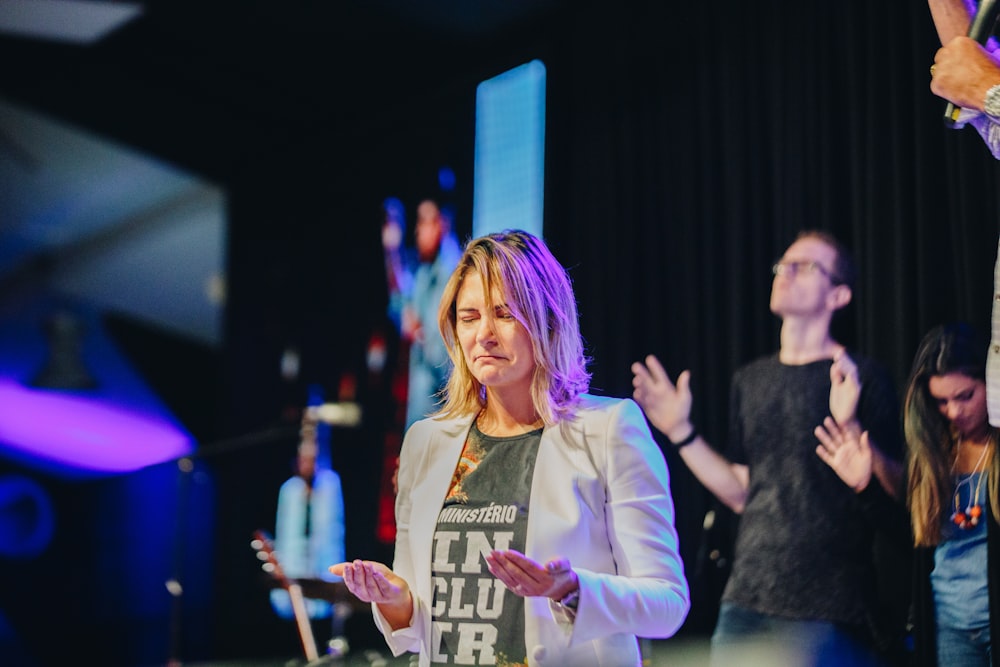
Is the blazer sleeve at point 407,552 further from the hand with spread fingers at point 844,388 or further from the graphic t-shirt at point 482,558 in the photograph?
the hand with spread fingers at point 844,388

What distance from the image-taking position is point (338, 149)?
5.71 meters

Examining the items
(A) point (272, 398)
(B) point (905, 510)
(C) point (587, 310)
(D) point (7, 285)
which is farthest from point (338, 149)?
(B) point (905, 510)

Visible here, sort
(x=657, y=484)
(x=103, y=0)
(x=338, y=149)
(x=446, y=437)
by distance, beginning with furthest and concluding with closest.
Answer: (x=338, y=149) → (x=103, y=0) → (x=446, y=437) → (x=657, y=484)

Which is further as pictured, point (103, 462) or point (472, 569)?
point (103, 462)

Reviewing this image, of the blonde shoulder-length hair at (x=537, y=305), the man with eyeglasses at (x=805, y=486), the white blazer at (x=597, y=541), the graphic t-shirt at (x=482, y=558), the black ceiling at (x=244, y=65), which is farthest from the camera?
the black ceiling at (x=244, y=65)

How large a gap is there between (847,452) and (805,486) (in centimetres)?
16

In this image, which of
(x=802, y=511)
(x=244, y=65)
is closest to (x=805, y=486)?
(x=802, y=511)

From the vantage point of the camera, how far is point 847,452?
9.04 ft

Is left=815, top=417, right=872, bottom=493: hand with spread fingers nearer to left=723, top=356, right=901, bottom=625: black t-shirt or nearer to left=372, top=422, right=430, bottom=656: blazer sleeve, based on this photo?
left=723, top=356, right=901, bottom=625: black t-shirt

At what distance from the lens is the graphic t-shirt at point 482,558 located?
5.24 feet

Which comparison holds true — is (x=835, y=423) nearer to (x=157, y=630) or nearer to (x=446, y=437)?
(x=446, y=437)

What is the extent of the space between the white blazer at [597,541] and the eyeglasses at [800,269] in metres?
1.53

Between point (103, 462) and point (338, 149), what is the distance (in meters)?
2.25

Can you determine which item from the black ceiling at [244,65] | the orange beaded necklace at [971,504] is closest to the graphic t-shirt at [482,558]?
the orange beaded necklace at [971,504]
